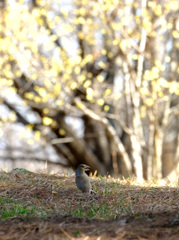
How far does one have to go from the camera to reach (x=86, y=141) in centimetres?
1279

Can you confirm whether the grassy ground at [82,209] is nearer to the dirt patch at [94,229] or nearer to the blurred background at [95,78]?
the dirt patch at [94,229]

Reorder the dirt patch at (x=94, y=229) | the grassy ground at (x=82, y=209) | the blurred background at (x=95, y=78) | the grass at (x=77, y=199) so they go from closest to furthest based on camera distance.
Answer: the dirt patch at (x=94, y=229) → the grassy ground at (x=82, y=209) → the grass at (x=77, y=199) → the blurred background at (x=95, y=78)

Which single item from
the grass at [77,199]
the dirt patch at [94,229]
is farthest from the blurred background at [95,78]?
the dirt patch at [94,229]

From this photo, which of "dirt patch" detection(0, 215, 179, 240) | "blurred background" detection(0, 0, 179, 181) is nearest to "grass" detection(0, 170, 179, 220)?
"dirt patch" detection(0, 215, 179, 240)

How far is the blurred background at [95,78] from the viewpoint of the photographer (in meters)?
9.77

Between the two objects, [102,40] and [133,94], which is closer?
[133,94]

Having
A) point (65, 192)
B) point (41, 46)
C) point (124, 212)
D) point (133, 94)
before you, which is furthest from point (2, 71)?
point (124, 212)

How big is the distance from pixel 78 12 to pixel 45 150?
216 inches

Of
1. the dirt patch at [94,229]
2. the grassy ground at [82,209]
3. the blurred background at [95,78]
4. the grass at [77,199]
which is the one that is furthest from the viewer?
the blurred background at [95,78]

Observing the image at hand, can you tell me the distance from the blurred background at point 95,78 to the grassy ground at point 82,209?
421 centimetres

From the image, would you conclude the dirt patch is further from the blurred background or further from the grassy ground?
the blurred background

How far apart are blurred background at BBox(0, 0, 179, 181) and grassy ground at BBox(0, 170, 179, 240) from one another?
4.21m

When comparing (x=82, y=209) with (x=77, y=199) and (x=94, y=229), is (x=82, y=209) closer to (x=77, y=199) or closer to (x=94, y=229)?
(x=77, y=199)

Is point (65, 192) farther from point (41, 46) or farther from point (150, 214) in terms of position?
point (41, 46)
